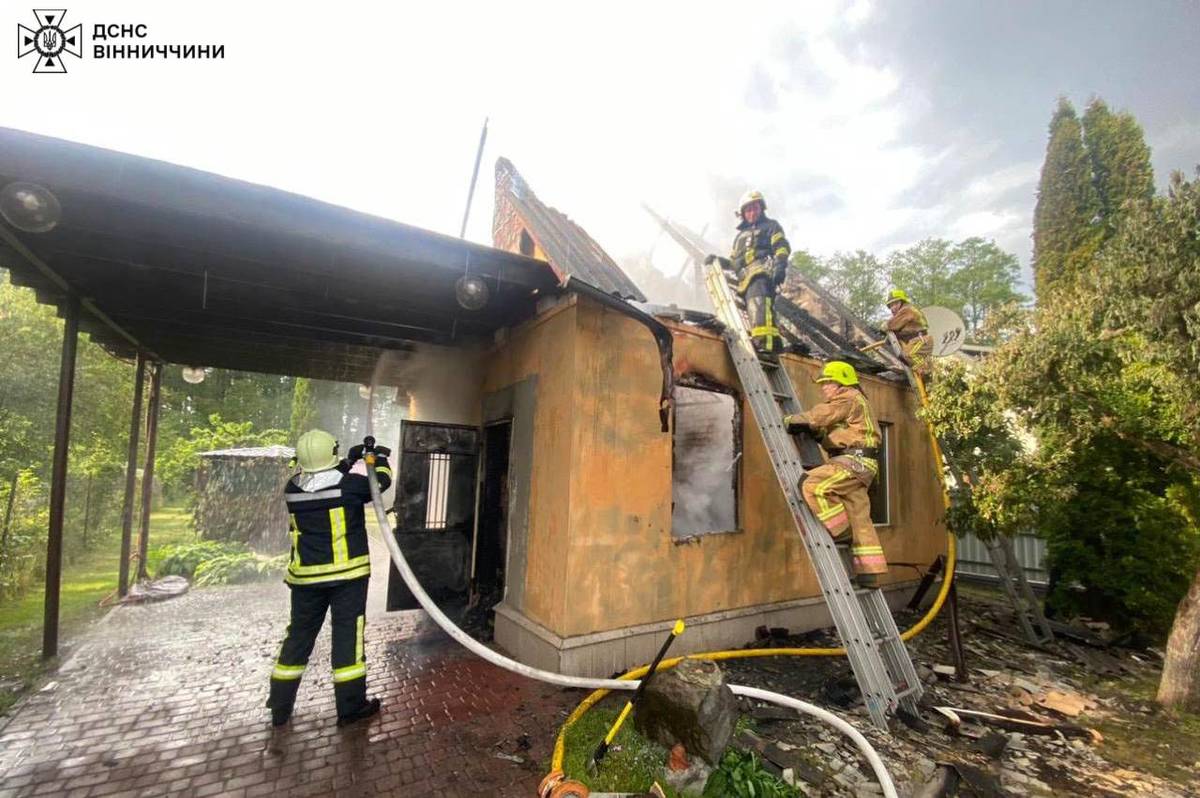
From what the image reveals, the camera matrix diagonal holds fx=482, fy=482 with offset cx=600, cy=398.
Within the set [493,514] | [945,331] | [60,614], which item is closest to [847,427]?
[493,514]

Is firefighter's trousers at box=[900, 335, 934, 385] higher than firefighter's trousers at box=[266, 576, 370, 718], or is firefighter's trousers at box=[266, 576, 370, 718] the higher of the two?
firefighter's trousers at box=[900, 335, 934, 385]

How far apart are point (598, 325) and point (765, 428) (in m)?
1.92

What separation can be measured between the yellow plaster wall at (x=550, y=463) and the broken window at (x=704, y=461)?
163 cm

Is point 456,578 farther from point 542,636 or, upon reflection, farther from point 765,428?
point 765,428

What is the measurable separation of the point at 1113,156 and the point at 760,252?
26560 mm

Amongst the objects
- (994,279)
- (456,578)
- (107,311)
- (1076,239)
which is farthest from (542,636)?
(994,279)

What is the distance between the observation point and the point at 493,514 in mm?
6129

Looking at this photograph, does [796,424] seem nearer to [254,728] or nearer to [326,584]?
[326,584]

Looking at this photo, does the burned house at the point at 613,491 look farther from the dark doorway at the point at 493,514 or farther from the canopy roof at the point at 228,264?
the canopy roof at the point at 228,264

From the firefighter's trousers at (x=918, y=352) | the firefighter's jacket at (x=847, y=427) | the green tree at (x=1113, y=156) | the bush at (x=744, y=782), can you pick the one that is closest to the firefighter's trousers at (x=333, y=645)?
the bush at (x=744, y=782)

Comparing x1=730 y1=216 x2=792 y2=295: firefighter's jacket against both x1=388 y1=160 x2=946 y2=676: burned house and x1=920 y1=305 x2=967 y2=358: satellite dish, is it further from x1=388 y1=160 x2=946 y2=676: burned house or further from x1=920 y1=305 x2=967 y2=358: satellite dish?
x1=920 y1=305 x2=967 y2=358: satellite dish

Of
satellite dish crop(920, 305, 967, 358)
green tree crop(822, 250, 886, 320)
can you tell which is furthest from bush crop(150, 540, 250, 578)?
green tree crop(822, 250, 886, 320)

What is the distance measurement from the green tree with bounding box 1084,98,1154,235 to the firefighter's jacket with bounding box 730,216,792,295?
23.4 metres

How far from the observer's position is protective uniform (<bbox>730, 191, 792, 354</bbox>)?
18.4 ft
